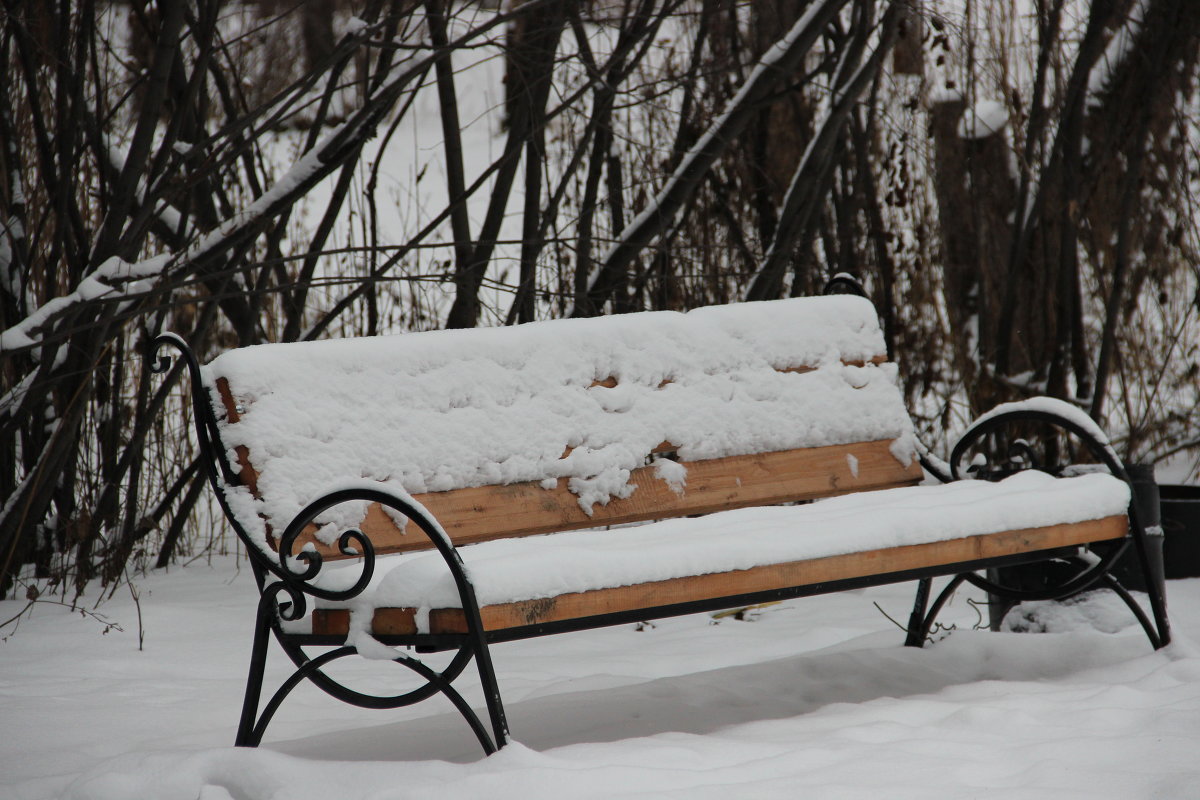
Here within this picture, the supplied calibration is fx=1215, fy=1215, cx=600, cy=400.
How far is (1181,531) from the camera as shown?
3.99 metres

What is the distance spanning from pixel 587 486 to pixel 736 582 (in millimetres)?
517

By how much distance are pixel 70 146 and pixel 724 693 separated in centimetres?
259

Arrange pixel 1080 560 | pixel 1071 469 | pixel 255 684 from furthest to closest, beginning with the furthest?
pixel 1071 469
pixel 1080 560
pixel 255 684

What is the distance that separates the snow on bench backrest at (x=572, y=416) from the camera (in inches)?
95.4

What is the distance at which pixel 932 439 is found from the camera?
5.37 metres

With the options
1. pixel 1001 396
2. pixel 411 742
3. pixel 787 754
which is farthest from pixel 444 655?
pixel 1001 396

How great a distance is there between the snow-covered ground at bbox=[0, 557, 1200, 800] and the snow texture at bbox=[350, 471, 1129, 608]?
1.02 feet

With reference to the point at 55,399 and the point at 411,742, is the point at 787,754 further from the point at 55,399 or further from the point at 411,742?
the point at 55,399

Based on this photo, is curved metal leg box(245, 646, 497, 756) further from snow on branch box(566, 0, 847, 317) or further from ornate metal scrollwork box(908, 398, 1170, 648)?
Result: snow on branch box(566, 0, 847, 317)

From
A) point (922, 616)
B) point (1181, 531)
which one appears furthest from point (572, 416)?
point (1181, 531)

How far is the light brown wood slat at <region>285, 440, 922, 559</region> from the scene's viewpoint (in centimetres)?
253

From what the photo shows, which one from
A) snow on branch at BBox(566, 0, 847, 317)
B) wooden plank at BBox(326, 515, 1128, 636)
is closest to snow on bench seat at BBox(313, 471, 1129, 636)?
wooden plank at BBox(326, 515, 1128, 636)

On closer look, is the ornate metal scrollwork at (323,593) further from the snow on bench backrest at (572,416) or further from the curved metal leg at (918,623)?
the curved metal leg at (918,623)

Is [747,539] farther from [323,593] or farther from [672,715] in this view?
[323,593]
